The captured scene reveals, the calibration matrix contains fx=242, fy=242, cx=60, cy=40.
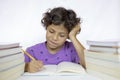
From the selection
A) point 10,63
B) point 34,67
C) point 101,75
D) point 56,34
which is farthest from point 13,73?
point 56,34

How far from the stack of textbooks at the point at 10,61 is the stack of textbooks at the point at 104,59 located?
8.6 inches

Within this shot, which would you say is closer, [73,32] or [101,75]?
[101,75]

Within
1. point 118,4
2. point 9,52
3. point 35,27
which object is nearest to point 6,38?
point 35,27

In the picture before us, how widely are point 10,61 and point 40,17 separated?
82 cm

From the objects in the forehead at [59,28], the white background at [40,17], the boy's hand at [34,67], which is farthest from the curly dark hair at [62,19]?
the boy's hand at [34,67]

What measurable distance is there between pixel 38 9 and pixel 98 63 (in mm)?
806

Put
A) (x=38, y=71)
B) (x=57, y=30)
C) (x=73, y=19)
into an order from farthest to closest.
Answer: (x=73, y=19)
(x=57, y=30)
(x=38, y=71)

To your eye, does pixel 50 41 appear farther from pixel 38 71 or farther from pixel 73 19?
pixel 38 71

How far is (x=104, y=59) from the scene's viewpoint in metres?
0.69

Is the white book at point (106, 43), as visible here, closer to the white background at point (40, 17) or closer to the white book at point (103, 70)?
the white book at point (103, 70)

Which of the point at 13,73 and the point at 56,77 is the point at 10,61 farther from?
the point at 56,77

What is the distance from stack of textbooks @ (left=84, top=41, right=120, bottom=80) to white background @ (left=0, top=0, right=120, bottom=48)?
662mm

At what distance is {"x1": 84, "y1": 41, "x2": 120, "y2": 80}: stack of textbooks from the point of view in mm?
644

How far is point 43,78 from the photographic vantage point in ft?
2.33
